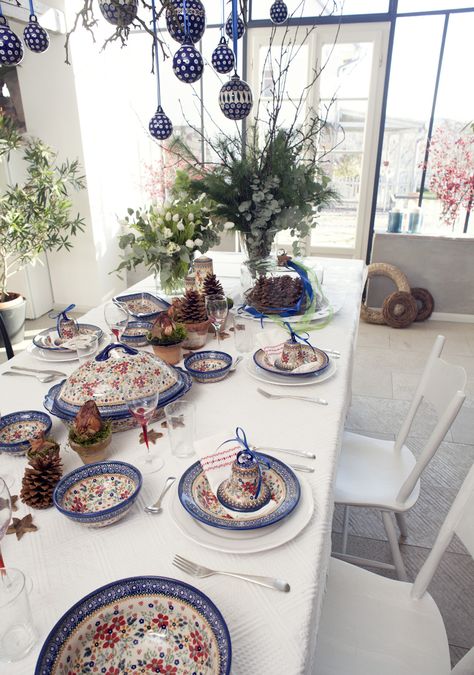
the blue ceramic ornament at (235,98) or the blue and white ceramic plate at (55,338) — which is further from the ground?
the blue ceramic ornament at (235,98)

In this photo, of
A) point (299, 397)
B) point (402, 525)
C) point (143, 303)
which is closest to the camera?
point (299, 397)

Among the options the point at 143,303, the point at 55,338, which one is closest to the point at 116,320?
the point at 55,338

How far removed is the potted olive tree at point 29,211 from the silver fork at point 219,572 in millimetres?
3026

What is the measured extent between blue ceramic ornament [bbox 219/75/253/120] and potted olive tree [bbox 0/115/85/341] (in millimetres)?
2064

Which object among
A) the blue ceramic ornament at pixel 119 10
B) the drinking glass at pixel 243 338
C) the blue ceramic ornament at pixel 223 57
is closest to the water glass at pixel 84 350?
the drinking glass at pixel 243 338

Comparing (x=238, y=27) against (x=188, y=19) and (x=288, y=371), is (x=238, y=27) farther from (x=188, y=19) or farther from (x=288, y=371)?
(x=288, y=371)

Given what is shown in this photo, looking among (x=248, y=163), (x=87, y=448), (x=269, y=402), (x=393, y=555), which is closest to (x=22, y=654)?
(x=87, y=448)

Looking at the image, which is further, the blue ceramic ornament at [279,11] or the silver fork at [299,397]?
the blue ceramic ornament at [279,11]

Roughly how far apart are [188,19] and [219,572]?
1.53 meters

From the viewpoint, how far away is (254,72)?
403 centimetres

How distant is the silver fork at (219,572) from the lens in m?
0.72

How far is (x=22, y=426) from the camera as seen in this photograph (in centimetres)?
111

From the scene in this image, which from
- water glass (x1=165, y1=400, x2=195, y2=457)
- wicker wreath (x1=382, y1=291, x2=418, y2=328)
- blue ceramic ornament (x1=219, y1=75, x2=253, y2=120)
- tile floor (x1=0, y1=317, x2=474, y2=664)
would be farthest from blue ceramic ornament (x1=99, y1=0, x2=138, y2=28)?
wicker wreath (x1=382, y1=291, x2=418, y2=328)

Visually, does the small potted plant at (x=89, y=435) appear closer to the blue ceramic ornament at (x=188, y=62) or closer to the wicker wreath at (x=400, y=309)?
the blue ceramic ornament at (x=188, y=62)
